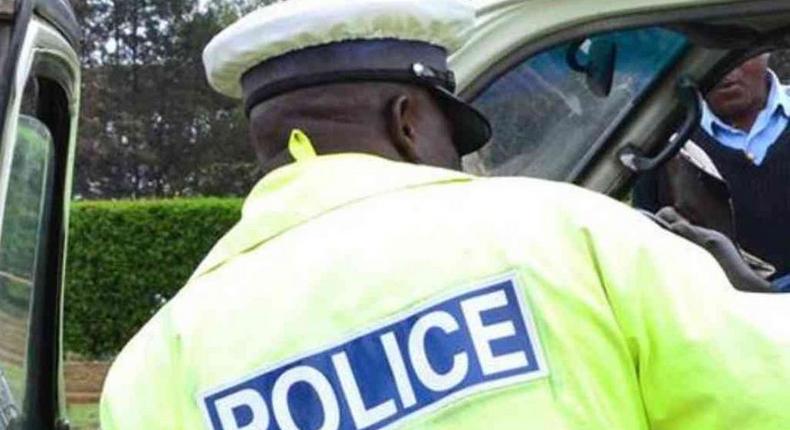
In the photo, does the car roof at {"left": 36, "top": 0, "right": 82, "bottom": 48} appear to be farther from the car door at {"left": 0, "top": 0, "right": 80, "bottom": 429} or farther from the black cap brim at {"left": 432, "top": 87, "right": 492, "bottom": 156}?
the black cap brim at {"left": 432, "top": 87, "right": 492, "bottom": 156}

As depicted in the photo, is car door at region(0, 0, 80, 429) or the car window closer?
car door at region(0, 0, 80, 429)

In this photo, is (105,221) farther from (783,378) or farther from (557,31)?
(783,378)

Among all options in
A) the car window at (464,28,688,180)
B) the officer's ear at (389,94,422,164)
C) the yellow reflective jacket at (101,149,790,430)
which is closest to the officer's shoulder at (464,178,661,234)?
the yellow reflective jacket at (101,149,790,430)

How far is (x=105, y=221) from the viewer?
18.5m

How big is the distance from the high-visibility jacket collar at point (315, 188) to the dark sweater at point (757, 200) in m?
2.74

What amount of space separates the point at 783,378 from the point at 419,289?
400 millimetres

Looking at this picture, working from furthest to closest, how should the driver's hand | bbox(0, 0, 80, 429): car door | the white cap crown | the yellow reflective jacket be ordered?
the driver's hand < bbox(0, 0, 80, 429): car door < the white cap crown < the yellow reflective jacket

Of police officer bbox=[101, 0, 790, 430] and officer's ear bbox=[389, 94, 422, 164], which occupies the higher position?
officer's ear bbox=[389, 94, 422, 164]

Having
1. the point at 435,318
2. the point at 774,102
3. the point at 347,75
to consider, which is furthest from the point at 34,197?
the point at 774,102

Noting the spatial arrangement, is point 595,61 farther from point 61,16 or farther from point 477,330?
point 477,330

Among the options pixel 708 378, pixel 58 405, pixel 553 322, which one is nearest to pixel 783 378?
pixel 708 378

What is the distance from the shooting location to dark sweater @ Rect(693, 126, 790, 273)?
480 cm

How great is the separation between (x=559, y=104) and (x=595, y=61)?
0.14 meters

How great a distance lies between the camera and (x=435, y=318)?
197 centimetres
